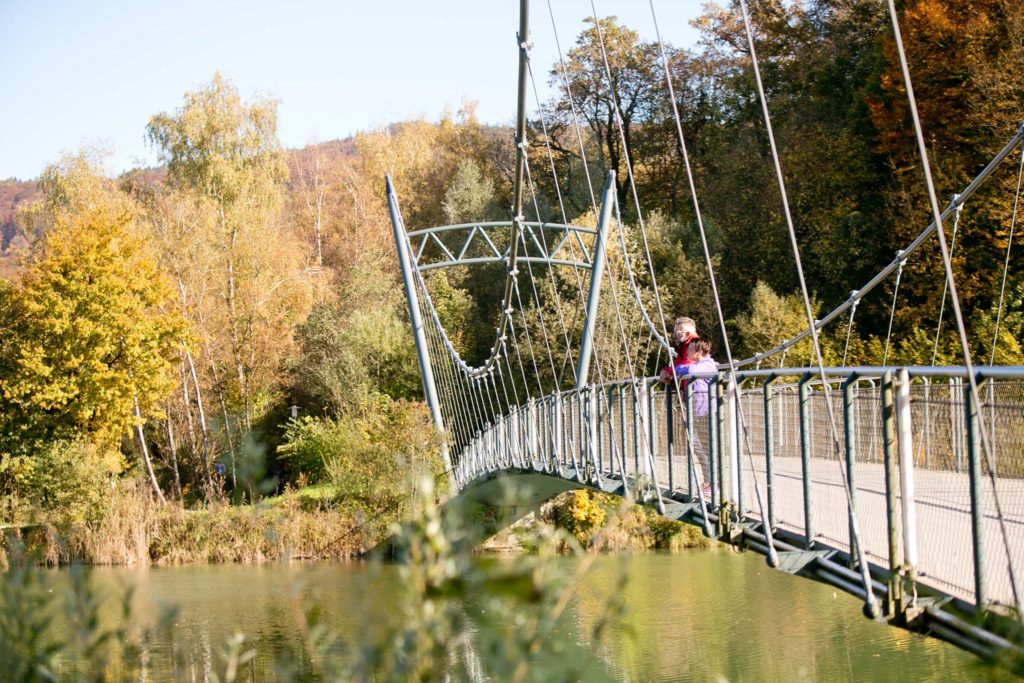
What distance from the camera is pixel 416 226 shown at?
35.8 meters

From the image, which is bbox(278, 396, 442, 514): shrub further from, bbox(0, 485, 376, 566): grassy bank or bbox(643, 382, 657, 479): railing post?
bbox(643, 382, 657, 479): railing post

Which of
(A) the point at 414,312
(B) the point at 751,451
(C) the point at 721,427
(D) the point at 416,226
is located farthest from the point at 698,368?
(D) the point at 416,226

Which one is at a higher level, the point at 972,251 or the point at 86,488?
the point at 972,251

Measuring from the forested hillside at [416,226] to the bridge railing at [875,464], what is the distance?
8824 millimetres

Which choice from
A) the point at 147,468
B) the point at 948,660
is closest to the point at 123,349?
the point at 147,468

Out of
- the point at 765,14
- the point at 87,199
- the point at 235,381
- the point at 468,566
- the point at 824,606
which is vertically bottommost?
the point at 824,606

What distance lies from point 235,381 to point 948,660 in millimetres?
21747

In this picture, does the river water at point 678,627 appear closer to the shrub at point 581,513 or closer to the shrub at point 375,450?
the shrub at point 375,450

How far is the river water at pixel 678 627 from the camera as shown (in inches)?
450

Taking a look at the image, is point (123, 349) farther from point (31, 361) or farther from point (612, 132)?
point (612, 132)

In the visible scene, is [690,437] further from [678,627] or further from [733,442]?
[678,627]

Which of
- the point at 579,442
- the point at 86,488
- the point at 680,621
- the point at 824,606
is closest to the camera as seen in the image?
the point at 579,442

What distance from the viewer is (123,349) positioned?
2439cm

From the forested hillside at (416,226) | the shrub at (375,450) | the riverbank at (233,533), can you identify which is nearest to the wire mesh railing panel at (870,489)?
the forested hillside at (416,226)
